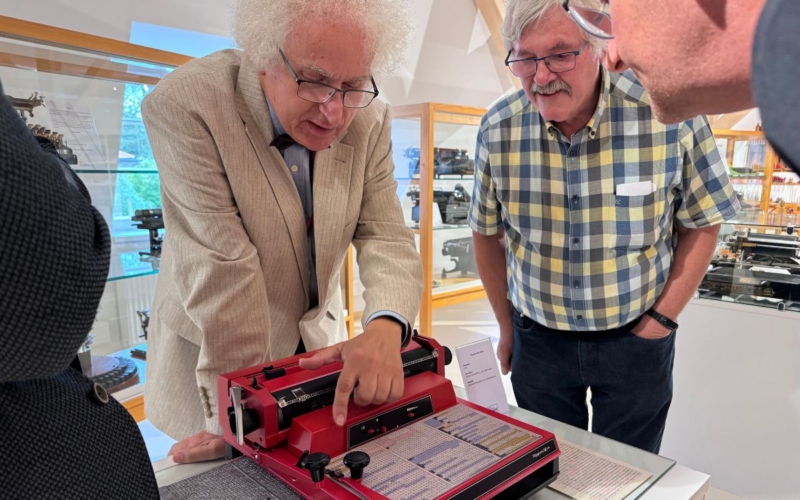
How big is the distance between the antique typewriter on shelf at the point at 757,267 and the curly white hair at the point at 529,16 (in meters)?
1.43

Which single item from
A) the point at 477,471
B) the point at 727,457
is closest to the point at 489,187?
the point at 477,471

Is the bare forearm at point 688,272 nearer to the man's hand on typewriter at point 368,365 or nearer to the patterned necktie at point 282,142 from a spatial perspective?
the man's hand on typewriter at point 368,365

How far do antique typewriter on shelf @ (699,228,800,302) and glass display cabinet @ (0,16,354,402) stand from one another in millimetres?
2394

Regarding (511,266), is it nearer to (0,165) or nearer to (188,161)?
(188,161)

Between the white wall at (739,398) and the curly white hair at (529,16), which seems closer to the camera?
the curly white hair at (529,16)

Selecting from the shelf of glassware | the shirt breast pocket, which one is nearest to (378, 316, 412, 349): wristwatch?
the shirt breast pocket

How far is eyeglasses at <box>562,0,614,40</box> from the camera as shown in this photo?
2.60 feet

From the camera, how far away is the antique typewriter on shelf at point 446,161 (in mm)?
3553

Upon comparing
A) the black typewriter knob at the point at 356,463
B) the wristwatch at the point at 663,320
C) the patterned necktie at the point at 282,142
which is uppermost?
the patterned necktie at the point at 282,142

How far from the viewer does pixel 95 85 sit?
1949mm

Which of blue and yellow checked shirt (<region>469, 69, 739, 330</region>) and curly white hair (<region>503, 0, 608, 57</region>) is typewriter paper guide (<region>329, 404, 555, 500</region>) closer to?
blue and yellow checked shirt (<region>469, 69, 739, 330</region>)

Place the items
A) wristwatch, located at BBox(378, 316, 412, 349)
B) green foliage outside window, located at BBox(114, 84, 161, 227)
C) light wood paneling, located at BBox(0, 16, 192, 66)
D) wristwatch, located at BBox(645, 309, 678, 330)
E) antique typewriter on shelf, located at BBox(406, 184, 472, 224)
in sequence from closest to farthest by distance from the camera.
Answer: wristwatch, located at BBox(378, 316, 412, 349) → wristwatch, located at BBox(645, 309, 678, 330) → light wood paneling, located at BBox(0, 16, 192, 66) → green foliage outside window, located at BBox(114, 84, 161, 227) → antique typewriter on shelf, located at BBox(406, 184, 472, 224)

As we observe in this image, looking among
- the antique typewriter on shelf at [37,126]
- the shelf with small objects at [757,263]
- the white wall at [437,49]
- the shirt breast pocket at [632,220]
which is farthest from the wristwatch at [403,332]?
the white wall at [437,49]

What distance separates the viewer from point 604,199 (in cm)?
147
